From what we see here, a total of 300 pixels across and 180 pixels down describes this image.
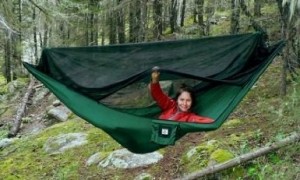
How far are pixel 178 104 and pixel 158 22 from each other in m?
5.50

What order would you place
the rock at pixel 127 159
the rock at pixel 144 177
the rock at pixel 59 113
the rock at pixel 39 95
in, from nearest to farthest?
the rock at pixel 144 177, the rock at pixel 127 159, the rock at pixel 59 113, the rock at pixel 39 95

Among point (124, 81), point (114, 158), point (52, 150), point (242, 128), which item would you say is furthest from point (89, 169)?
point (124, 81)

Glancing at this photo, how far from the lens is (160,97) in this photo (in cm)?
370

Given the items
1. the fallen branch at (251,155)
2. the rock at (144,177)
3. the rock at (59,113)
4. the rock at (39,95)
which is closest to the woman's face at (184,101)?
the fallen branch at (251,155)

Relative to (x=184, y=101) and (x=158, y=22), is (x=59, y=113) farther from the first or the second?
(x=184, y=101)

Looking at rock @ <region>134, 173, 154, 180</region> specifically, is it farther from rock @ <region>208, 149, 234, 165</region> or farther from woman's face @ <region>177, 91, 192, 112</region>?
woman's face @ <region>177, 91, 192, 112</region>

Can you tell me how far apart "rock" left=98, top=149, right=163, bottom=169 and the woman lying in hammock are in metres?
1.59

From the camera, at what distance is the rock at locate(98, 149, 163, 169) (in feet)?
17.4

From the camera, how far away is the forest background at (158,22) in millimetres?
5492

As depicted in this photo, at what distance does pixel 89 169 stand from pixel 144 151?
1.95 metres

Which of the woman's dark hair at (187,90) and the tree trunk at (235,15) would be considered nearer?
the woman's dark hair at (187,90)

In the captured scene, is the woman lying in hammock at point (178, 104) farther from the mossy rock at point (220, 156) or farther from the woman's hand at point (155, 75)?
the mossy rock at point (220, 156)

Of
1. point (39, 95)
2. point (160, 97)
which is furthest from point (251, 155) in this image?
point (39, 95)

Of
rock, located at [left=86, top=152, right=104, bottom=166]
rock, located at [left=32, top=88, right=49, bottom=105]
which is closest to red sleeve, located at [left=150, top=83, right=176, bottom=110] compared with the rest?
rock, located at [left=86, top=152, right=104, bottom=166]
